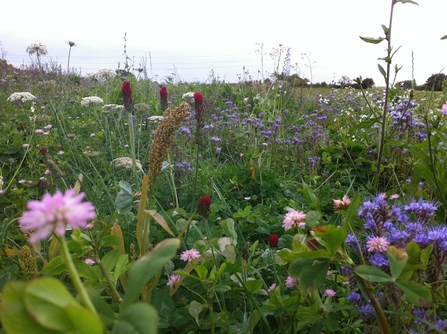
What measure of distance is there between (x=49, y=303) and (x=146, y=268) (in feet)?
0.36

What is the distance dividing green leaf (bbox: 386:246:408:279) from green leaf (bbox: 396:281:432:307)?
0.06 metres

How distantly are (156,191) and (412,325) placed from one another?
1.61 m

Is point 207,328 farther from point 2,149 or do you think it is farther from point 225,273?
point 2,149

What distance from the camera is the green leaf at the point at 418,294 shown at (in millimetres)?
749

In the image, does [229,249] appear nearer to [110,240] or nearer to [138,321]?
[110,240]

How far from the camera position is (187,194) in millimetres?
2236

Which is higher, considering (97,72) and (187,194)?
(97,72)

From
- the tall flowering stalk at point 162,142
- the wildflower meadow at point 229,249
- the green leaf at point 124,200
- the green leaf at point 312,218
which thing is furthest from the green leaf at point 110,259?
the green leaf at point 312,218

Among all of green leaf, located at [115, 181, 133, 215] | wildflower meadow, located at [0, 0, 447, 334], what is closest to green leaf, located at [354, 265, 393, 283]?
wildflower meadow, located at [0, 0, 447, 334]

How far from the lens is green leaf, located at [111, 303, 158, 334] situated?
14.7 inches

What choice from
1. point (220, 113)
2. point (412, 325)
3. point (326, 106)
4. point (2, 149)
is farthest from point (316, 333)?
point (326, 106)

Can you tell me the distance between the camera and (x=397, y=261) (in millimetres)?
734

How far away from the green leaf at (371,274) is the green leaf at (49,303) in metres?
0.55

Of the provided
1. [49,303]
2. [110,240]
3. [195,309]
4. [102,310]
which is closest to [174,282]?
[195,309]
